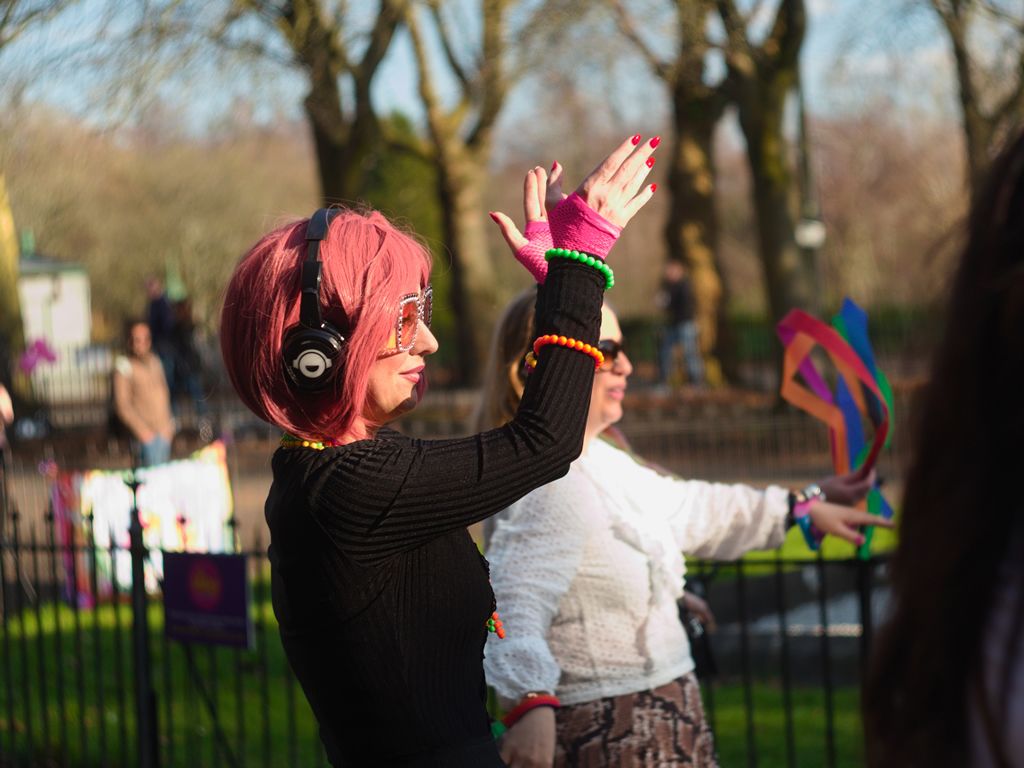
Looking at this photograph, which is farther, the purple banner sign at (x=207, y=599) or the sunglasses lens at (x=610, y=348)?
the purple banner sign at (x=207, y=599)

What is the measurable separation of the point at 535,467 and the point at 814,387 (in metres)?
1.28

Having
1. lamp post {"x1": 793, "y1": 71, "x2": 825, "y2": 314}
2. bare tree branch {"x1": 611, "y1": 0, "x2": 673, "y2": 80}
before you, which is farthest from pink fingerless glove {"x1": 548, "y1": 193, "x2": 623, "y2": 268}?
lamp post {"x1": 793, "y1": 71, "x2": 825, "y2": 314}

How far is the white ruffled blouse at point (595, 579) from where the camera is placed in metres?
2.62

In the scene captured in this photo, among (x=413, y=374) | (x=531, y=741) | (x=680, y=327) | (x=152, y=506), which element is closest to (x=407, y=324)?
(x=413, y=374)

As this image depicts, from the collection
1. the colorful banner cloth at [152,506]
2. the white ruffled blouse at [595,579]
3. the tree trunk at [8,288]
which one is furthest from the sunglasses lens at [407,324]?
the tree trunk at [8,288]

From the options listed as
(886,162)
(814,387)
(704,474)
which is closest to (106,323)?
(886,162)

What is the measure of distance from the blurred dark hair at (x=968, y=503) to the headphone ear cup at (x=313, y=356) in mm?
1065

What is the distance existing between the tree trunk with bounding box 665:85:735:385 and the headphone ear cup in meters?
18.1

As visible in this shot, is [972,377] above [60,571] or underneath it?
above

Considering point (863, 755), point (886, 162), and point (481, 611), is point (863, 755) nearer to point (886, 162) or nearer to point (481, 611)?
point (481, 611)

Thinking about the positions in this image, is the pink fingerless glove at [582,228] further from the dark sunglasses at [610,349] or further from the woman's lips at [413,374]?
the dark sunglasses at [610,349]

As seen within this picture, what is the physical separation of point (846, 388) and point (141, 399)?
8.64m

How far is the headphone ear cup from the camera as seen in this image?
2.01 meters

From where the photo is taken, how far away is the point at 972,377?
1.13 m
